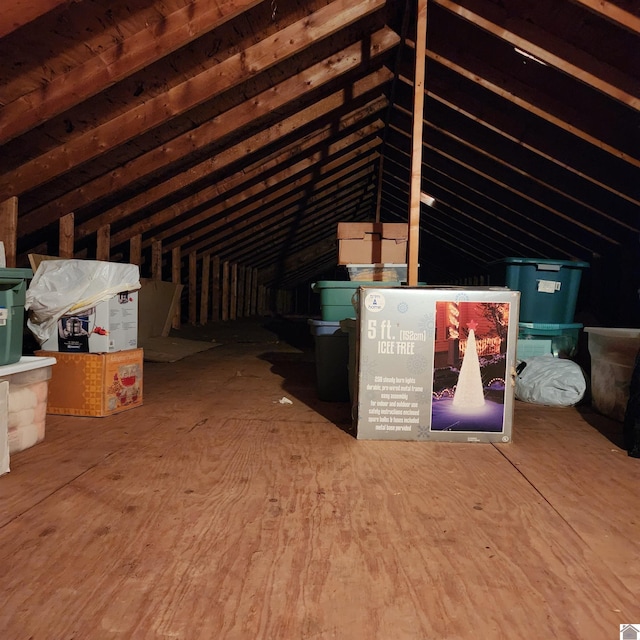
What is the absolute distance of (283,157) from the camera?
5082 millimetres

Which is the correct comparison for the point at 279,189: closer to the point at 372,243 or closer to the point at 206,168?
the point at 206,168

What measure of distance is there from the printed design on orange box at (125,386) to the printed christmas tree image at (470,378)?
5.67 feet

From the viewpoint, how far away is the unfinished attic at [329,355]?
100cm

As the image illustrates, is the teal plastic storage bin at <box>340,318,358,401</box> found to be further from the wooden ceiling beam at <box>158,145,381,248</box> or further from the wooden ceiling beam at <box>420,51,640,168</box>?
the wooden ceiling beam at <box>158,145,381,248</box>

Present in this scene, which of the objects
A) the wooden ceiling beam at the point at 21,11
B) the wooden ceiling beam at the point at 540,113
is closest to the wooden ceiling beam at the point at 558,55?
the wooden ceiling beam at the point at 540,113

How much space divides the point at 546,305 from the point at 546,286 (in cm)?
15

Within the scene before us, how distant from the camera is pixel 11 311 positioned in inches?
71.3

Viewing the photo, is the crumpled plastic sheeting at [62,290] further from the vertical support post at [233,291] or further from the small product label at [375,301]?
the vertical support post at [233,291]

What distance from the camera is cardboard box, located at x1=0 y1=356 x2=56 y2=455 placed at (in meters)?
1.73

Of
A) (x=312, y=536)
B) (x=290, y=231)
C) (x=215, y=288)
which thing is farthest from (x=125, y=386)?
(x=290, y=231)

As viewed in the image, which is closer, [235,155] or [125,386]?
[125,386]

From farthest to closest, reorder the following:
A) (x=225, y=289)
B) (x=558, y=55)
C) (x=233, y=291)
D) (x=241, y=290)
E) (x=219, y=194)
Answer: (x=241, y=290) → (x=233, y=291) → (x=225, y=289) → (x=219, y=194) → (x=558, y=55)

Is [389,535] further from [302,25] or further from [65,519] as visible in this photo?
[302,25]

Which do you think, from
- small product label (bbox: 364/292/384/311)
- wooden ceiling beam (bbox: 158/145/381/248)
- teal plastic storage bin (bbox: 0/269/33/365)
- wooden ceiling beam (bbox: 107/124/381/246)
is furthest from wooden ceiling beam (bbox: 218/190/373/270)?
small product label (bbox: 364/292/384/311)
